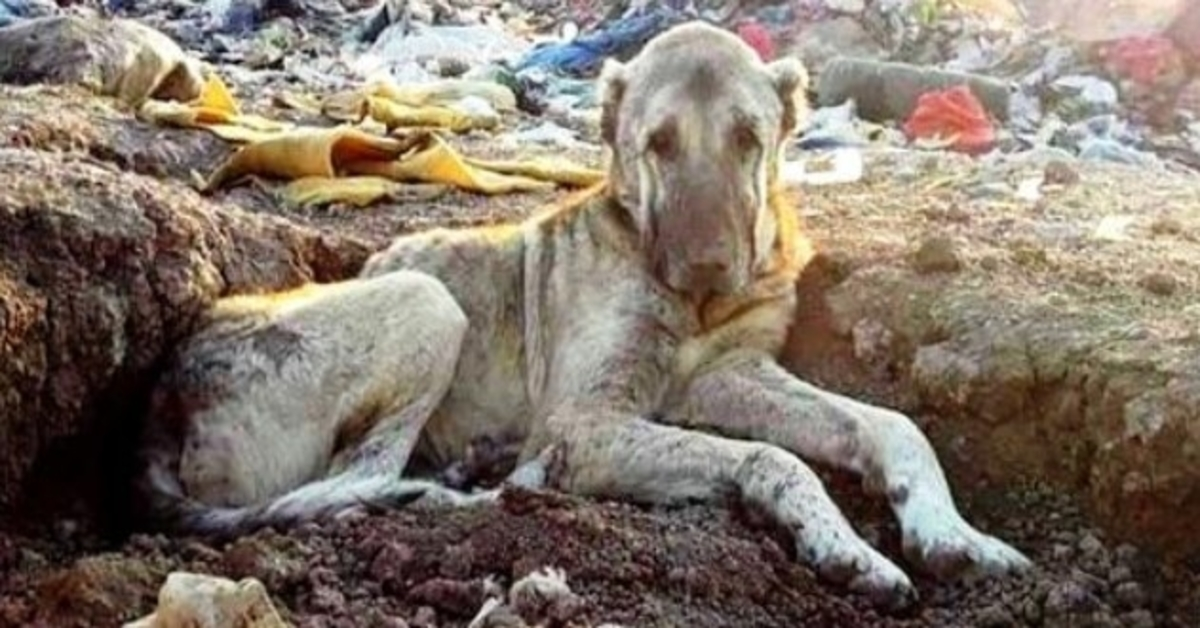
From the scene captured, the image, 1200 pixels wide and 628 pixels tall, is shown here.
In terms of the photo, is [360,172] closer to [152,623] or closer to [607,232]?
[607,232]

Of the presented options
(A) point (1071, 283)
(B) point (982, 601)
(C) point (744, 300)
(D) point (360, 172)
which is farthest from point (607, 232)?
(D) point (360, 172)

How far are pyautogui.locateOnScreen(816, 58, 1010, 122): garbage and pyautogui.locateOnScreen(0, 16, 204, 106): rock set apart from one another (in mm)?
3058

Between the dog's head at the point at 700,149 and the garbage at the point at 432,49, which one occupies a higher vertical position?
the dog's head at the point at 700,149

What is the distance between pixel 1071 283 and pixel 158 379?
237 cm

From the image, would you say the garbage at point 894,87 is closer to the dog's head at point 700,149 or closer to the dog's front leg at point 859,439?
the dog's head at point 700,149

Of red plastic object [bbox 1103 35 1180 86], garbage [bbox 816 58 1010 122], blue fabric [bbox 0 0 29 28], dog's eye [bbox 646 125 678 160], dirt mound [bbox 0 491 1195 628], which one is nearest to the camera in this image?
dirt mound [bbox 0 491 1195 628]

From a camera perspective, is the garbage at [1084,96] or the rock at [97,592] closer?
the rock at [97,592]

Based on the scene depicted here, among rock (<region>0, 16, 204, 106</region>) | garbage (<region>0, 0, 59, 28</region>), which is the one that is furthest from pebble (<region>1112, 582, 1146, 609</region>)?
garbage (<region>0, 0, 59, 28</region>)

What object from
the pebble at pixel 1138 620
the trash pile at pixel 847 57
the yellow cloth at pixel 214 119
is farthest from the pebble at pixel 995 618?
the yellow cloth at pixel 214 119

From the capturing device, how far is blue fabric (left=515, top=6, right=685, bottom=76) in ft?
39.6

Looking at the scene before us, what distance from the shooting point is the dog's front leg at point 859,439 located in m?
4.59

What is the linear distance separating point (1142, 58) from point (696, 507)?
6725 mm

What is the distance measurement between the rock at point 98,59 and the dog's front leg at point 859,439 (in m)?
4.25

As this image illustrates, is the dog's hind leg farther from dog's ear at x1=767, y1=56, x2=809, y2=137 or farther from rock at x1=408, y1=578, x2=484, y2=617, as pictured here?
dog's ear at x1=767, y1=56, x2=809, y2=137
